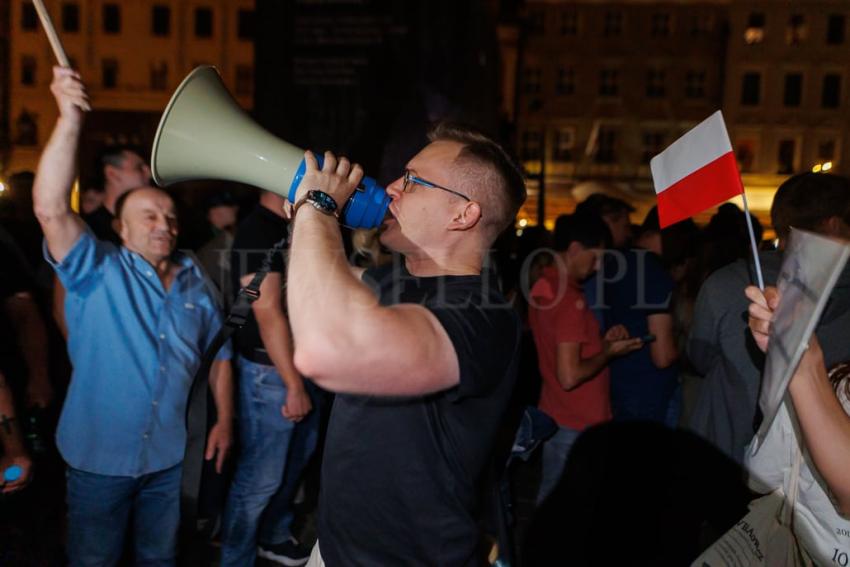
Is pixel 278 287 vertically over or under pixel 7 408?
over

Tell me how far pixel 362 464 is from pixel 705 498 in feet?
8.72

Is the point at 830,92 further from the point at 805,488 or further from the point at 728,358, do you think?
the point at 805,488

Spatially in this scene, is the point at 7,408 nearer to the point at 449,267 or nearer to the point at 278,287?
the point at 278,287

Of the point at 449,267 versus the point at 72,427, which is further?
the point at 72,427

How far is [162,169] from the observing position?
6.47 ft

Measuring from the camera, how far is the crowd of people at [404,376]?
5.37ft

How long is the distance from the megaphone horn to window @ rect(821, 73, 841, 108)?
42.5m

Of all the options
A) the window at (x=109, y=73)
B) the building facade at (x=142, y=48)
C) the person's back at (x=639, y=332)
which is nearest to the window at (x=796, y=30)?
the building facade at (x=142, y=48)

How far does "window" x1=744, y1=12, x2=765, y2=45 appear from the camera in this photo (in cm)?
3869

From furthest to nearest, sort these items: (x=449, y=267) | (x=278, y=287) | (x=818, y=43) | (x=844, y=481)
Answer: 1. (x=818, y=43)
2. (x=278, y=287)
3. (x=449, y=267)
4. (x=844, y=481)

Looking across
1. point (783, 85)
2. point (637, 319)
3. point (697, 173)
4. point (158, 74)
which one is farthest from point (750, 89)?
point (697, 173)

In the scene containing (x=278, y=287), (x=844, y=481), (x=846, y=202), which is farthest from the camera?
(x=278, y=287)

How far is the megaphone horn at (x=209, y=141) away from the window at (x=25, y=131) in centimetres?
3124

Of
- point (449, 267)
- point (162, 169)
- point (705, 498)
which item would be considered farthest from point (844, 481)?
point (705, 498)
